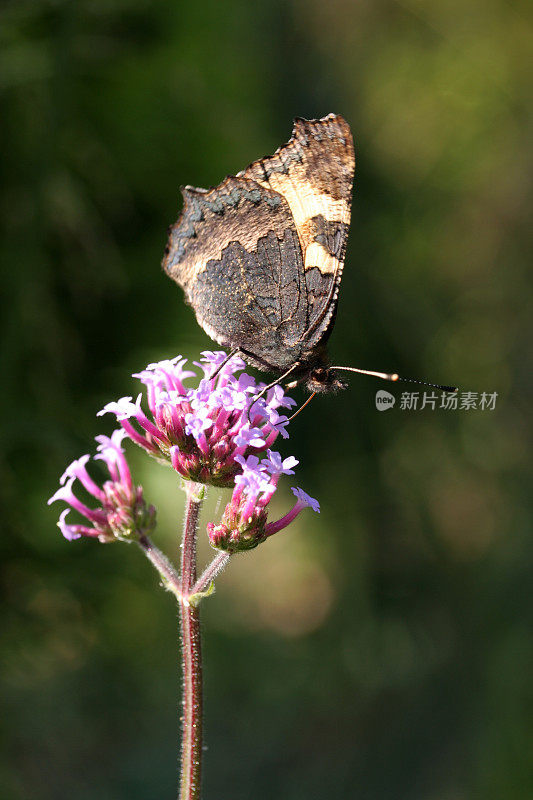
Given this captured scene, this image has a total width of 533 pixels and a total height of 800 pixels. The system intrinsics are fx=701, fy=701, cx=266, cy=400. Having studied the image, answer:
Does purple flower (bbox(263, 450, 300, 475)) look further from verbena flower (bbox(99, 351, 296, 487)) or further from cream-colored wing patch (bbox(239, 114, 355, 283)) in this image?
cream-colored wing patch (bbox(239, 114, 355, 283))

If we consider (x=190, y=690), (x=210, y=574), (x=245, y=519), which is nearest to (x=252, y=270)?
(x=245, y=519)

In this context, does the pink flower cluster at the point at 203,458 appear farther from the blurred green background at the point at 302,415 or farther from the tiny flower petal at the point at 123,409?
the blurred green background at the point at 302,415

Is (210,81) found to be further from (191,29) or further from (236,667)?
(236,667)

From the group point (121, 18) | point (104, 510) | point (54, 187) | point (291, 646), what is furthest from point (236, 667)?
point (121, 18)

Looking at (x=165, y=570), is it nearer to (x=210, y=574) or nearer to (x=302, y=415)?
(x=210, y=574)

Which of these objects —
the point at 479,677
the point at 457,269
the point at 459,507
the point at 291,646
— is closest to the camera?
the point at 479,677

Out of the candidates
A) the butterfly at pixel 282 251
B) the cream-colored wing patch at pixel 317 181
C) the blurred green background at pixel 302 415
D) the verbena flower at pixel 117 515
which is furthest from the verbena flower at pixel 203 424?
the blurred green background at pixel 302 415
